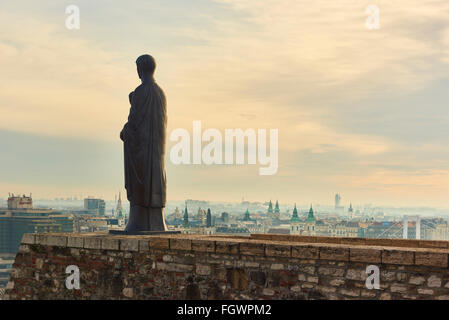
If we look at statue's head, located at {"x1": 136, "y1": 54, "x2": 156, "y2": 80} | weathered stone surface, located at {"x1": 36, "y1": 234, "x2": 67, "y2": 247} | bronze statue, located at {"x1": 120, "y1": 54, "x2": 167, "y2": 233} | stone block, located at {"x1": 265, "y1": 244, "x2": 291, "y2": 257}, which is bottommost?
weathered stone surface, located at {"x1": 36, "y1": 234, "x2": 67, "y2": 247}

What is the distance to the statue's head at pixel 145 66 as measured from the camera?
10977 millimetres

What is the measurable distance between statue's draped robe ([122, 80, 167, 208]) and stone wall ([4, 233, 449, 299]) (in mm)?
1355

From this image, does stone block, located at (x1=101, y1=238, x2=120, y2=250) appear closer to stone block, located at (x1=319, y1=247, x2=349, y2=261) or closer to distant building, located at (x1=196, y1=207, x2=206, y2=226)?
stone block, located at (x1=319, y1=247, x2=349, y2=261)

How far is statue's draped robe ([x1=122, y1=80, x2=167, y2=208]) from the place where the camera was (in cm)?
1077

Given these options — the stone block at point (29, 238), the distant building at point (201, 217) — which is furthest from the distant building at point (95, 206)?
the stone block at point (29, 238)

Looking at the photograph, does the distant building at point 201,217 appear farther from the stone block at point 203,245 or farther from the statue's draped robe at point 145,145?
the stone block at point 203,245

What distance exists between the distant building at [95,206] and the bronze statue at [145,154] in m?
142

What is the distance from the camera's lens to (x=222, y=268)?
8.38 metres

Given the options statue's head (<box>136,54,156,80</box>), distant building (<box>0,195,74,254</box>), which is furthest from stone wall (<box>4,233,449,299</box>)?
distant building (<box>0,195,74,254</box>)

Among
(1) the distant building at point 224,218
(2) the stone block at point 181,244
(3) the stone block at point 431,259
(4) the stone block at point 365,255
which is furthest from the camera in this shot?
(1) the distant building at point 224,218

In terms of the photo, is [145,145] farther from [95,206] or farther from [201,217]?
[95,206]
